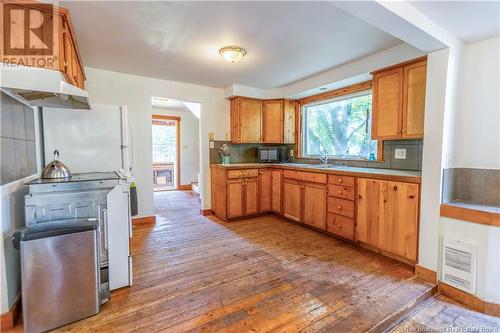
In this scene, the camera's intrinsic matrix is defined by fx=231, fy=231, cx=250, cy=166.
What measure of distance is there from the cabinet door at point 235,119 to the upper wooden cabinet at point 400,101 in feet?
7.15

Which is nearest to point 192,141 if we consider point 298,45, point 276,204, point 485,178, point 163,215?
point 163,215

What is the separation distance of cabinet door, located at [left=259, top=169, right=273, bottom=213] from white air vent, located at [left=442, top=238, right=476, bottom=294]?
2.50 m

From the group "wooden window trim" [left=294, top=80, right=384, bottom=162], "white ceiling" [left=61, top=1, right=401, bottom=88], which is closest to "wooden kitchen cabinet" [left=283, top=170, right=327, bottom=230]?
"wooden window trim" [left=294, top=80, right=384, bottom=162]

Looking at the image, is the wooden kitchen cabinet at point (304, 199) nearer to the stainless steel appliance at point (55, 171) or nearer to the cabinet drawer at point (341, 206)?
the cabinet drawer at point (341, 206)

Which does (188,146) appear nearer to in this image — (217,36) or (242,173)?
(242,173)

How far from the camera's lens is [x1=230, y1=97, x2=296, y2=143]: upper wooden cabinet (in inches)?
164

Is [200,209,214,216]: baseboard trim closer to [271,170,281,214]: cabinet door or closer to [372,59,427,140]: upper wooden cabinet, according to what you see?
[271,170,281,214]: cabinet door

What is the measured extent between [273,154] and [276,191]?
2.55 feet

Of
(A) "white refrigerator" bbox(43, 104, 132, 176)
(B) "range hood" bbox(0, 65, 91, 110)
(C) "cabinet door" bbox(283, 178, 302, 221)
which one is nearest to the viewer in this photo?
(B) "range hood" bbox(0, 65, 91, 110)

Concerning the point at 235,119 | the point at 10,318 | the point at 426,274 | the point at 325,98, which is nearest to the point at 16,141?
the point at 10,318

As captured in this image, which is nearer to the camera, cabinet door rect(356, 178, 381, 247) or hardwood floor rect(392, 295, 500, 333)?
hardwood floor rect(392, 295, 500, 333)

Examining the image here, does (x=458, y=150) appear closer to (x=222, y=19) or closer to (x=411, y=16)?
(x=411, y=16)

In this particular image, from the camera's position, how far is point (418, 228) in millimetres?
2193

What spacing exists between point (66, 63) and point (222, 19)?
1.33m
